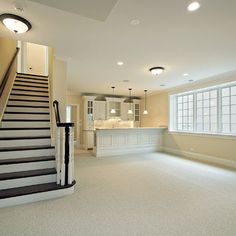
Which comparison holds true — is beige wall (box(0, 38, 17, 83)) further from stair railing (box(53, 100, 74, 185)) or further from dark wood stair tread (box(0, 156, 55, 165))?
stair railing (box(53, 100, 74, 185))

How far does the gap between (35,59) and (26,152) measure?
637 cm

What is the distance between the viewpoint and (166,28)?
2430 mm

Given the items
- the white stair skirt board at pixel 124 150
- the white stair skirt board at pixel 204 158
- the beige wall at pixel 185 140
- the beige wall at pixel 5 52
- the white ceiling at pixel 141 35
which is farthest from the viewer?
the white stair skirt board at pixel 124 150

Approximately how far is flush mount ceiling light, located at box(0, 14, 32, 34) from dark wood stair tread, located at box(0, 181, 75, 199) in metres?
2.41

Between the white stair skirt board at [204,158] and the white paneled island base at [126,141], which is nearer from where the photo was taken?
the white stair skirt board at [204,158]

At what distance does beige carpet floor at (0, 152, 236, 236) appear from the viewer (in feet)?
6.10

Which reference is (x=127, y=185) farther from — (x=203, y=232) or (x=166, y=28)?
(x=166, y=28)

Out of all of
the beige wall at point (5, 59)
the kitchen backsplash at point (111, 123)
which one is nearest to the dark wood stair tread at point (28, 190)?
the beige wall at point (5, 59)

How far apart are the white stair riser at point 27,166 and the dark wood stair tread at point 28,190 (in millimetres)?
387

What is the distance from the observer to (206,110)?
18.4ft

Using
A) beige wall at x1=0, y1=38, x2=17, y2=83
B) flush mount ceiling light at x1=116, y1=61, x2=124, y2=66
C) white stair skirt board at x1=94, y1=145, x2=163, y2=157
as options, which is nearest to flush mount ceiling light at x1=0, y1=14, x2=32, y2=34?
flush mount ceiling light at x1=116, y1=61, x2=124, y2=66

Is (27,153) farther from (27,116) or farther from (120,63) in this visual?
(120,63)

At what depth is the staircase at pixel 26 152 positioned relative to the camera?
2.52 m

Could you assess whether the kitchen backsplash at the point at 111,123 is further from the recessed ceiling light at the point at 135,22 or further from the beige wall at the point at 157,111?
the recessed ceiling light at the point at 135,22
